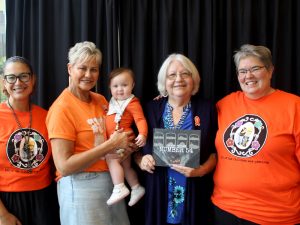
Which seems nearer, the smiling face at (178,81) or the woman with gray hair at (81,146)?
the woman with gray hair at (81,146)

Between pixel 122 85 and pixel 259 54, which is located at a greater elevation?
pixel 259 54

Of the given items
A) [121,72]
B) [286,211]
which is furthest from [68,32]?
[286,211]

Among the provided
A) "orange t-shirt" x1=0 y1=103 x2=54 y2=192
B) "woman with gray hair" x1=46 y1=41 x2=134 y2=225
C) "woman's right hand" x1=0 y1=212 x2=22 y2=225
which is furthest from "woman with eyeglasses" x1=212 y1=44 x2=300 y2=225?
"woman's right hand" x1=0 y1=212 x2=22 y2=225

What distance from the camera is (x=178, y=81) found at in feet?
5.72

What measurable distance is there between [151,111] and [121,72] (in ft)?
0.98

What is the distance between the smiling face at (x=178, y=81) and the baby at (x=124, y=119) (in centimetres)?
24

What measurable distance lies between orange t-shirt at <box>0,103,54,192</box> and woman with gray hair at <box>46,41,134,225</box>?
0.52 ft

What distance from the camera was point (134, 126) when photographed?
6.41ft

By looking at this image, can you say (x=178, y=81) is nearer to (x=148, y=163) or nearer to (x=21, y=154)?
(x=148, y=163)

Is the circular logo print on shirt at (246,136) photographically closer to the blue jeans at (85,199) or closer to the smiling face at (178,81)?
the smiling face at (178,81)

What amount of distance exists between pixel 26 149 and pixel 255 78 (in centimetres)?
135

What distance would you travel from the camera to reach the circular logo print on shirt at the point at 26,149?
1.72m

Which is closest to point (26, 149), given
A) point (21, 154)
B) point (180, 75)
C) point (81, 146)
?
point (21, 154)

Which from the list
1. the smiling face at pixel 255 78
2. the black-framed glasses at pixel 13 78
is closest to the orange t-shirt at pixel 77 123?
the black-framed glasses at pixel 13 78
